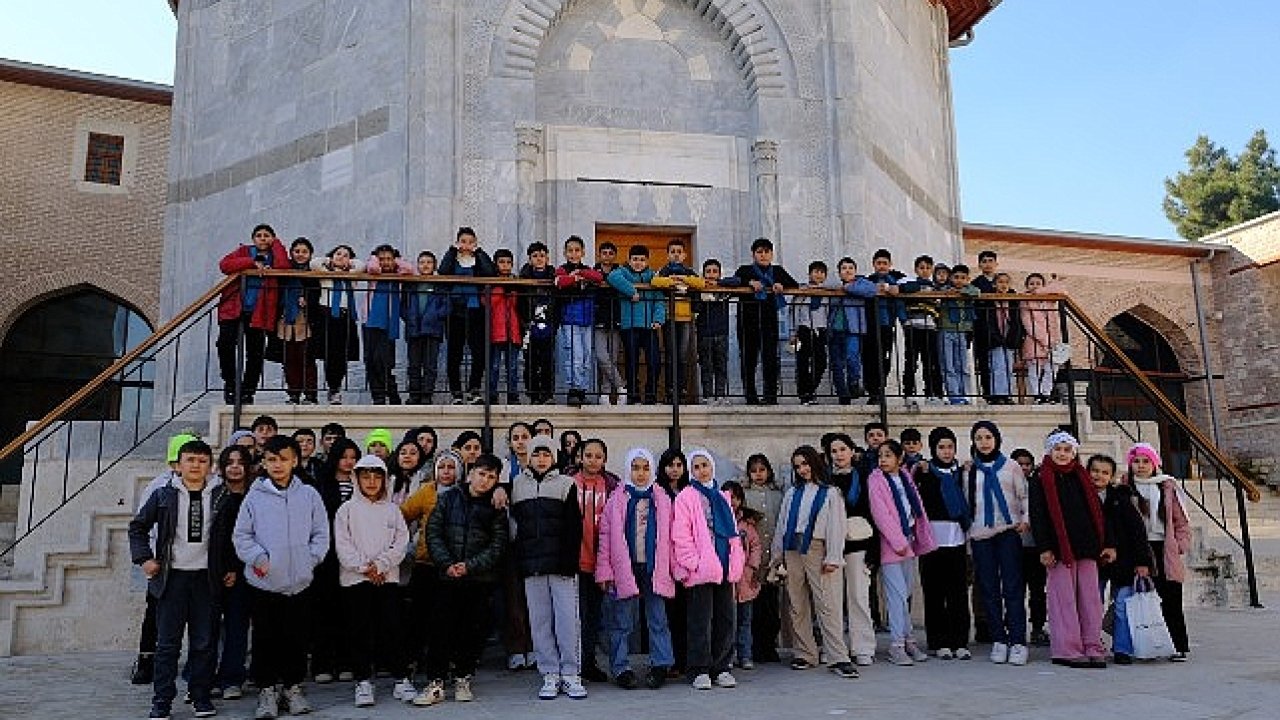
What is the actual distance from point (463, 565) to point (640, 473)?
1174 millimetres

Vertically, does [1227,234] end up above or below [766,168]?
above

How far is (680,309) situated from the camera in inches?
323

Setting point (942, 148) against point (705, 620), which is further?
point (942, 148)


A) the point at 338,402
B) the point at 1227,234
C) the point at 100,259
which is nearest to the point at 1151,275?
the point at 1227,234

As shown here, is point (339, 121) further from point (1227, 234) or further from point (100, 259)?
point (1227, 234)

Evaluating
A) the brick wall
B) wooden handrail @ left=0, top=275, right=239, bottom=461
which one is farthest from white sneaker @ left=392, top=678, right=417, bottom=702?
the brick wall

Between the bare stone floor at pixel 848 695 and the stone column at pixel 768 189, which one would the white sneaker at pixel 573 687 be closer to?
the bare stone floor at pixel 848 695

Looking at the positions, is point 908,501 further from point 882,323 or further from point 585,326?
point 585,326

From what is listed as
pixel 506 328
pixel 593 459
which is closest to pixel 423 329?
pixel 506 328

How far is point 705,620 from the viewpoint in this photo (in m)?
5.73

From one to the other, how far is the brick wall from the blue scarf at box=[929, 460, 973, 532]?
14.4m

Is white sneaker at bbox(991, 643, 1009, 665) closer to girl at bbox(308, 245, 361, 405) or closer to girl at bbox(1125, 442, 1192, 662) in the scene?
girl at bbox(1125, 442, 1192, 662)

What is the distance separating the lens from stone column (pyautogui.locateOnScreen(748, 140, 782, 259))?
1070cm

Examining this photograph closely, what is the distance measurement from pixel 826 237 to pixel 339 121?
5.50m
